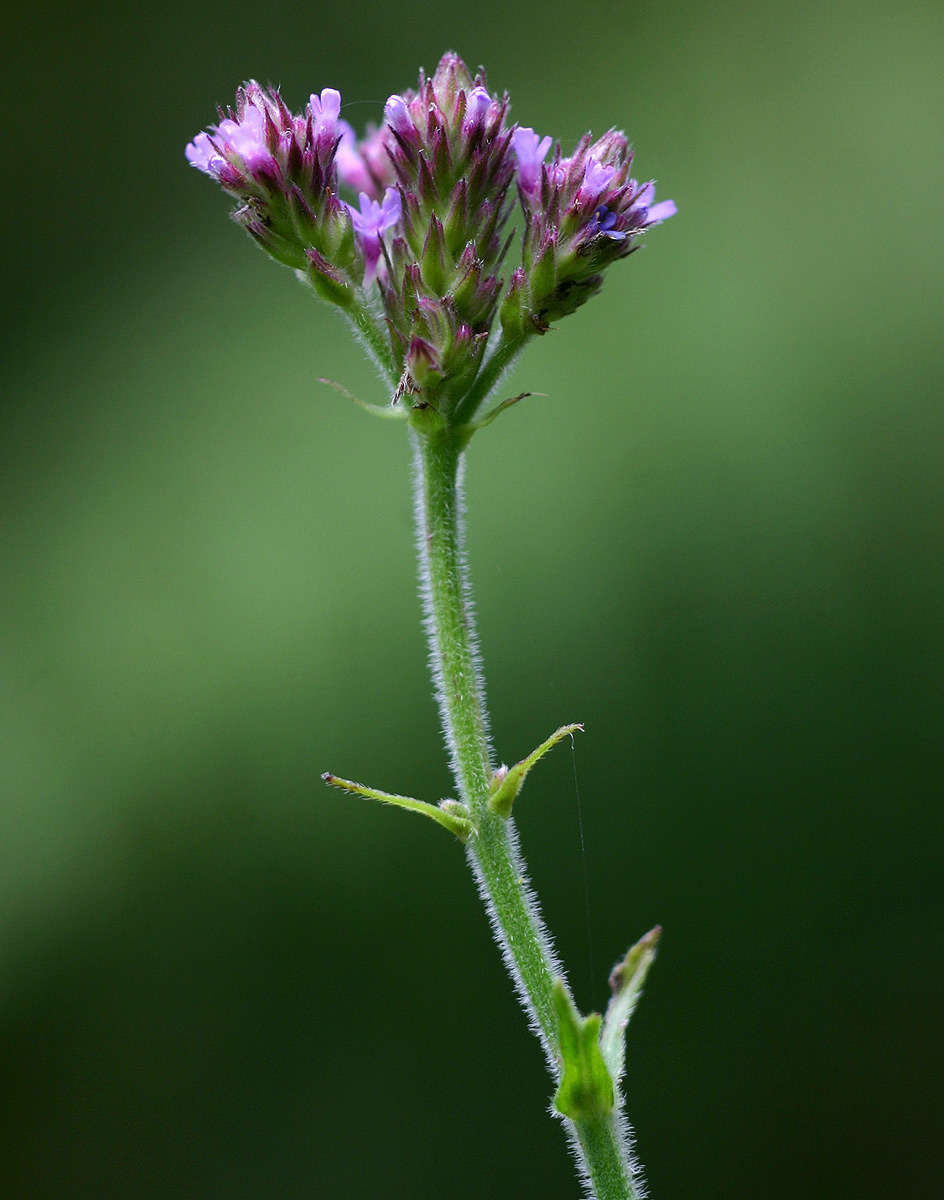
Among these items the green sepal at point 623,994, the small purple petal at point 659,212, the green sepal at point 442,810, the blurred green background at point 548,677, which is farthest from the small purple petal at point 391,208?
the blurred green background at point 548,677

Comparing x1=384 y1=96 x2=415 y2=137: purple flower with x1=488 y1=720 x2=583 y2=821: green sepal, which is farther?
x1=384 y1=96 x2=415 y2=137: purple flower

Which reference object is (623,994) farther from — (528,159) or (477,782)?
(528,159)

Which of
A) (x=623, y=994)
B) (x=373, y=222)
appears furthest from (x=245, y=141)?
(x=623, y=994)

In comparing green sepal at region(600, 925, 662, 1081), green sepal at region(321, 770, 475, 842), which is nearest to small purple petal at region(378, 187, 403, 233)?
green sepal at region(321, 770, 475, 842)

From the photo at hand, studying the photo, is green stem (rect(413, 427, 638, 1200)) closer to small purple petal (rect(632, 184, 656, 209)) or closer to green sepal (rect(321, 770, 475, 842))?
green sepal (rect(321, 770, 475, 842))

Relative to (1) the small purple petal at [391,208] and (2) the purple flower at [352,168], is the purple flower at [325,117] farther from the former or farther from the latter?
→ (2) the purple flower at [352,168]

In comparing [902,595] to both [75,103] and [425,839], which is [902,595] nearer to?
[425,839]

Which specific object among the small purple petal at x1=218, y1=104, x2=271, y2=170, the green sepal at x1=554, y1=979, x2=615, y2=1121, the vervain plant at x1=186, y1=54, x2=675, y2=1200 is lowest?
the green sepal at x1=554, y1=979, x2=615, y2=1121
